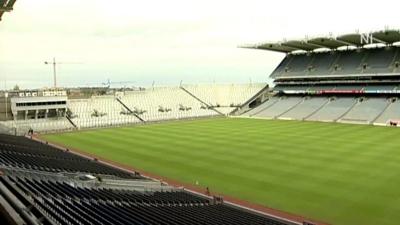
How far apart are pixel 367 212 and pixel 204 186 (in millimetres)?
8858

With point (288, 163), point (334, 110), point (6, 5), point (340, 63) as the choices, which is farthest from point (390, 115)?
point (6, 5)

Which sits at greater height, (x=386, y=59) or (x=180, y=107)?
(x=386, y=59)

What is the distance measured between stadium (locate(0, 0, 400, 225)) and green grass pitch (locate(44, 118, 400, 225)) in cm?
10

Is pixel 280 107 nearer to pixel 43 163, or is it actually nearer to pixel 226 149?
pixel 226 149

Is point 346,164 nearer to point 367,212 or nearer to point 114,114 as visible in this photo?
point 367,212

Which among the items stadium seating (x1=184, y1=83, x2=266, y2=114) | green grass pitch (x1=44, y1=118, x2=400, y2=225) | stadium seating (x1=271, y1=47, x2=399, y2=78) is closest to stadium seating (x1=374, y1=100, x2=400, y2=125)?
green grass pitch (x1=44, y1=118, x2=400, y2=225)

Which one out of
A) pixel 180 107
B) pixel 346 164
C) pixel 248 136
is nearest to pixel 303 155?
pixel 346 164

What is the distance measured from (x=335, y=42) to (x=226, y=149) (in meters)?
39.6

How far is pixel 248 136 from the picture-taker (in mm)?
42156

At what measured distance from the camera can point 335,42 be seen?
216ft

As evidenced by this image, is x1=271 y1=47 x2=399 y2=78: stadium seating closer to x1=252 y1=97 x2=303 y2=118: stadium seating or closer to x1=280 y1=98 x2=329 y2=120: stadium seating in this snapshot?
x1=252 y1=97 x2=303 y2=118: stadium seating

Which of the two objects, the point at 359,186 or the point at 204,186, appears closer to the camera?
the point at 359,186

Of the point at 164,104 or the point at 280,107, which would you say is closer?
the point at 280,107

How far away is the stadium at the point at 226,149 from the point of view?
13.6 metres
